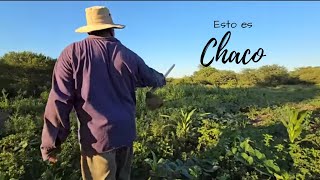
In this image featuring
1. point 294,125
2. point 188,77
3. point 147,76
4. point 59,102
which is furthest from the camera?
point 188,77

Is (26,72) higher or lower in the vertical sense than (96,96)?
higher

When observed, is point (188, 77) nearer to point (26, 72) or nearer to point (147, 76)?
point (26, 72)

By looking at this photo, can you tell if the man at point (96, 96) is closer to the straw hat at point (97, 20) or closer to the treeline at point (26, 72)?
the straw hat at point (97, 20)

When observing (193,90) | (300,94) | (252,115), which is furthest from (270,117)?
(300,94)

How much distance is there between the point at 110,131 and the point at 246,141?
2.18m

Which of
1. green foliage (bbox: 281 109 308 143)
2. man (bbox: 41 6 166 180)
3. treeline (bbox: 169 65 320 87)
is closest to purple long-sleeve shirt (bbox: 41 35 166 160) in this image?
man (bbox: 41 6 166 180)

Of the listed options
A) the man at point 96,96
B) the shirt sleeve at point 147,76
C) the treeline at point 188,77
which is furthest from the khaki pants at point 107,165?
the treeline at point 188,77

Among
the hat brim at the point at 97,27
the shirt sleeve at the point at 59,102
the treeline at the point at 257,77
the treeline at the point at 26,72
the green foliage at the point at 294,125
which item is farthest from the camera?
the treeline at the point at 257,77

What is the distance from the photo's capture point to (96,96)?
9.59ft

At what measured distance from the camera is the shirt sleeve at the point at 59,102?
2879 mm

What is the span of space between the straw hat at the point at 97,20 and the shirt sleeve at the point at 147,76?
0.29 meters

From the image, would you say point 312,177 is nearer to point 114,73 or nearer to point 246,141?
point 246,141

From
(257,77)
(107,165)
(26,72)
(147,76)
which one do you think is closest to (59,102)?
(107,165)

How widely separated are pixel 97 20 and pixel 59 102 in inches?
23.9
